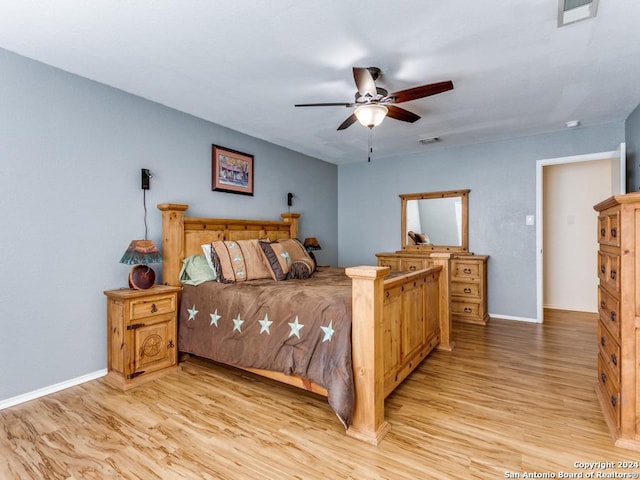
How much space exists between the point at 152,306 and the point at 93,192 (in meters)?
1.03

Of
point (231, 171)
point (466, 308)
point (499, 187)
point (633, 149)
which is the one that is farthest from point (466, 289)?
point (231, 171)

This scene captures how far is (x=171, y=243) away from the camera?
3.12 metres

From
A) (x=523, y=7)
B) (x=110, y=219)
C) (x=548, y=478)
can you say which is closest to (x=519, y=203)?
(x=523, y=7)

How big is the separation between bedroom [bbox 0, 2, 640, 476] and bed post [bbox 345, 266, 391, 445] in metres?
2.13

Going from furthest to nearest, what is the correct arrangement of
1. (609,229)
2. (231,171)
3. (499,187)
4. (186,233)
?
(499,187) → (231,171) → (186,233) → (609,229)

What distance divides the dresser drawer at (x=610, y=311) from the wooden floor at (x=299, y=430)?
57cm

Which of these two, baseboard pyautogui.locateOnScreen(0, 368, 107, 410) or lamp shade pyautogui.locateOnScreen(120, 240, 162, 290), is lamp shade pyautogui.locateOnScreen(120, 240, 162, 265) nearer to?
lamp shade pyautogui.locateOnScreen(120, 240, 162, 290)

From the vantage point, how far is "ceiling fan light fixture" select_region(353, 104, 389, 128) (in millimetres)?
2508

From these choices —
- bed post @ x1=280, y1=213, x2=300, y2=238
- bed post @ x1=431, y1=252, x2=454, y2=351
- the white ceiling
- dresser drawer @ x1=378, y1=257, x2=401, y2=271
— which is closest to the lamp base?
the white ceiling

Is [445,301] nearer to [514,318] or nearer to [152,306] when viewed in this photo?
[514,318]

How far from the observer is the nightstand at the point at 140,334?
257cm

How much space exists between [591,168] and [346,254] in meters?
3.71

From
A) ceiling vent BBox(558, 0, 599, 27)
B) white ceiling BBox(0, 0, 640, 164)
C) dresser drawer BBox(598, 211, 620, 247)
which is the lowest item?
dresser drawer BBox(598, 211, 620, 247)

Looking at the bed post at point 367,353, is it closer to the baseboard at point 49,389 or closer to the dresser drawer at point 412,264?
the baseboard at point 49,389
